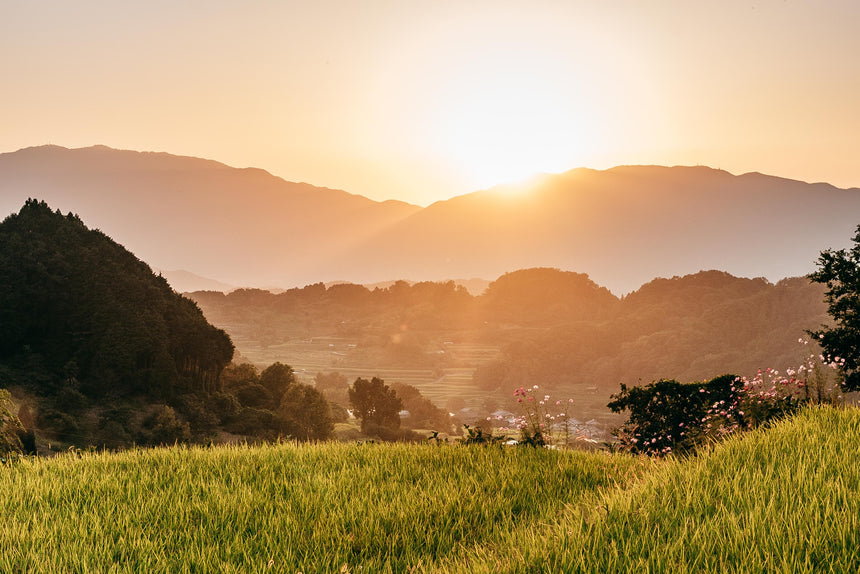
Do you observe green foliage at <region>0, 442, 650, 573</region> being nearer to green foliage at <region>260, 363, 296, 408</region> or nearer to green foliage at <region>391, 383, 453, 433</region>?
green foliage at <region>260, 363, 296, 408</region>

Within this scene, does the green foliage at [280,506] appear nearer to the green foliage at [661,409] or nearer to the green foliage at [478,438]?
the green foliage at [478,438]

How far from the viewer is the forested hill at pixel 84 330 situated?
174ft

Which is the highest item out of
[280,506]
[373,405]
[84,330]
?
[84,330]

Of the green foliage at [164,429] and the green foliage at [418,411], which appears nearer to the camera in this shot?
the green foliage at [164,429]

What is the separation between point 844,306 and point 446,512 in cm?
2293

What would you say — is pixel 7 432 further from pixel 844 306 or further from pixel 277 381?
pixel 277 381

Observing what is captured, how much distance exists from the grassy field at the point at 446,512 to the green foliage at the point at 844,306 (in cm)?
1675

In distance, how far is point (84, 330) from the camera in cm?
5594

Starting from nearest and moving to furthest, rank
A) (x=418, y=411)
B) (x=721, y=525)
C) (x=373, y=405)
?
(x=721, y=525), (x=373, y=405), (x=418, y=411)

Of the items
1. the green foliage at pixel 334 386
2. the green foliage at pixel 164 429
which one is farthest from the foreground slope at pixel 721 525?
the green foliage at pixel 334 386

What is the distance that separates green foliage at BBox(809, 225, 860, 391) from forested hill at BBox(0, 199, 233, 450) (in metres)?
55.3

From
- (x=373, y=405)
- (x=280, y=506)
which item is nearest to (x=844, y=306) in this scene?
(x=280, y=506)

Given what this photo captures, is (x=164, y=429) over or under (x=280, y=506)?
under

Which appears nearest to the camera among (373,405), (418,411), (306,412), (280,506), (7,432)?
(280,506)
